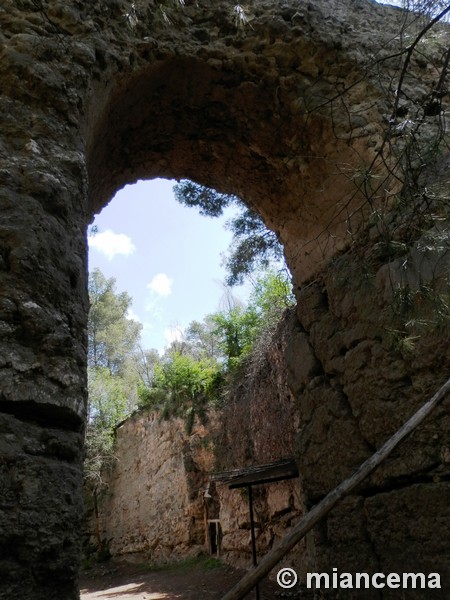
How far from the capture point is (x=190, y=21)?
14.4ft

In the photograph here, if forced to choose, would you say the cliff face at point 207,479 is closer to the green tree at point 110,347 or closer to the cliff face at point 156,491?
the cliff face at point 156,491

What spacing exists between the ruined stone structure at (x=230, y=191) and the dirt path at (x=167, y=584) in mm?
3901

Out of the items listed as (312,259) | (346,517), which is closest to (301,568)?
(346,517)

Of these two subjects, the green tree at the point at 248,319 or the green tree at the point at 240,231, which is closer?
the green tree at the point at 240,231

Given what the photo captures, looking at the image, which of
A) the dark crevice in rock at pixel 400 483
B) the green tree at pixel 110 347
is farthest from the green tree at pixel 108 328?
the dark crevice in rock at pixel 400 483

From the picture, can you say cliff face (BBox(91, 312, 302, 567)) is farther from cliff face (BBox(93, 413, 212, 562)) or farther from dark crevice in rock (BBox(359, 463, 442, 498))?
dark crevice in rock (BBox(359, 463, 442, 498))

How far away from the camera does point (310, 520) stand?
68.9 inches

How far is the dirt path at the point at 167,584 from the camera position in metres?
7.62

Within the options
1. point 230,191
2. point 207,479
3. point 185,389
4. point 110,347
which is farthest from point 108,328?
point 230,191

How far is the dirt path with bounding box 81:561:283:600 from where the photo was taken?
762 cm

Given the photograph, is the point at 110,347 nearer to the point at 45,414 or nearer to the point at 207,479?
the point at 207,479

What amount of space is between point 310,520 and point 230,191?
168 inches

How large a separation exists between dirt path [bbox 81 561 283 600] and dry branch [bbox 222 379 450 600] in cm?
554

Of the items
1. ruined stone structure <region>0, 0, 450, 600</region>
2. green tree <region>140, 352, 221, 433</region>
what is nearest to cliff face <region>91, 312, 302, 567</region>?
green tree <region>140, 352, 221, 433</region>
